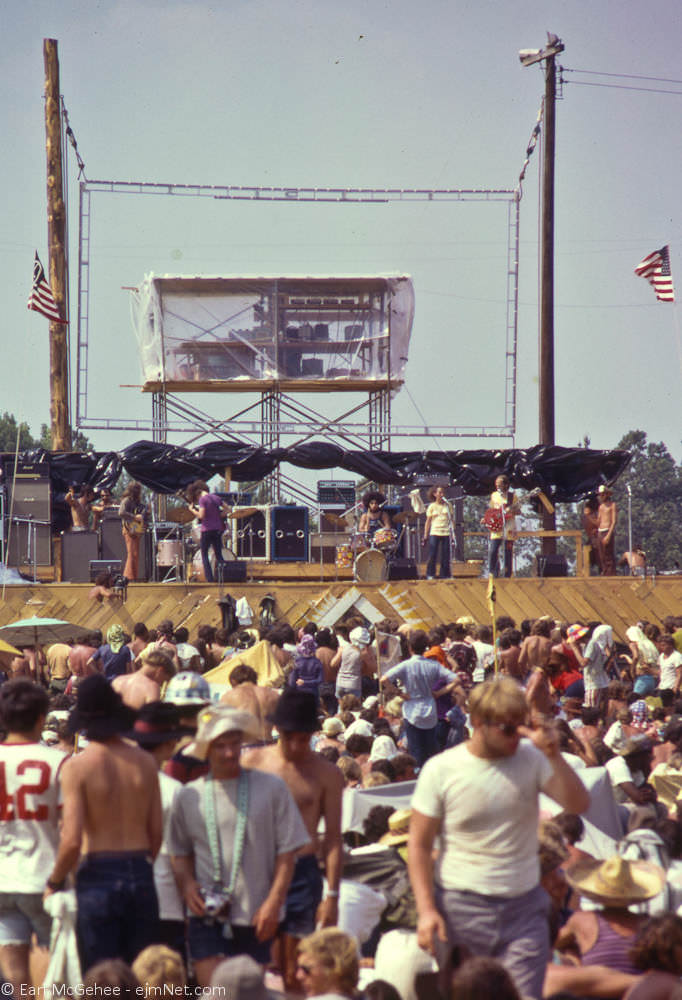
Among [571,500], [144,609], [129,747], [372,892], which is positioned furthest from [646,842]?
[571,500]

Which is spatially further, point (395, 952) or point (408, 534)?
point (408, 534)

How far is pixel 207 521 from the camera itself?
18781mm

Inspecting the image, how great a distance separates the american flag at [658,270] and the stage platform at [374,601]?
551 cm

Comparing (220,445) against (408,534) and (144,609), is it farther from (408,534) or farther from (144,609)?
(144,609)

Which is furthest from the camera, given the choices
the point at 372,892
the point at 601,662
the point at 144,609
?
the point at 144,609

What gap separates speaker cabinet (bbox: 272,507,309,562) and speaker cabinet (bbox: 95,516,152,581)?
2167mm

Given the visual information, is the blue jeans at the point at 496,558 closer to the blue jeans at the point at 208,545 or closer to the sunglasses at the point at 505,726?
the blue jeans at the point at 208,545

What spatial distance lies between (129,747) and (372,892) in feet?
5.18

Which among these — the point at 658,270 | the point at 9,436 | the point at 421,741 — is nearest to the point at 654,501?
the point at 9,436

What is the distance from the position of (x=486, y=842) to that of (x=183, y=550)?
15900mm

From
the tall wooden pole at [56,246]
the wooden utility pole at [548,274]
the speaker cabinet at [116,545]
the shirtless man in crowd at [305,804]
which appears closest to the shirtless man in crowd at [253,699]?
the shirtless man in crowd at [305,804]

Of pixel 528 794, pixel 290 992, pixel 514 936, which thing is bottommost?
pixel 290 992

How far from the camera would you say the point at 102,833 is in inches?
211

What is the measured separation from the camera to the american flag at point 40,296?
73.9 ft
